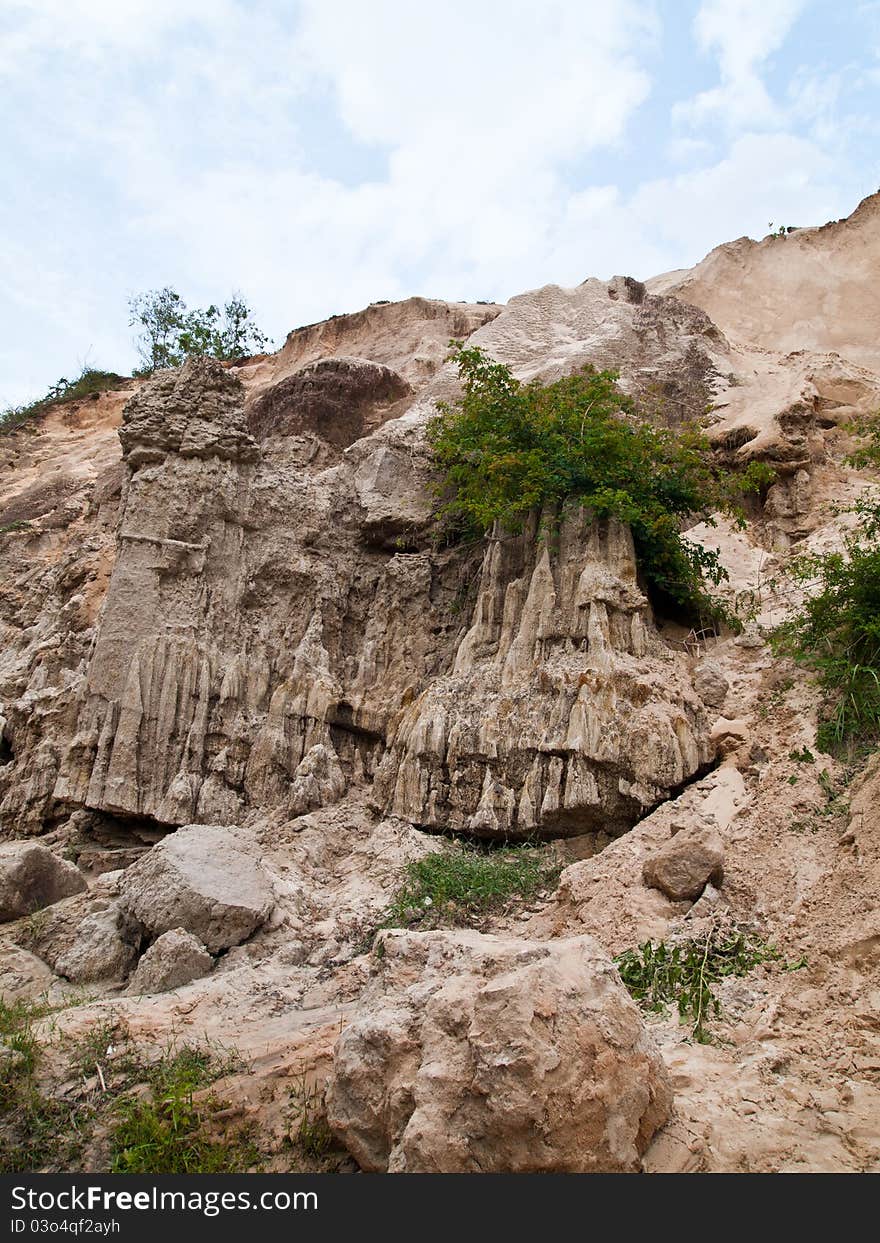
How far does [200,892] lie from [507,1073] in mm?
4140

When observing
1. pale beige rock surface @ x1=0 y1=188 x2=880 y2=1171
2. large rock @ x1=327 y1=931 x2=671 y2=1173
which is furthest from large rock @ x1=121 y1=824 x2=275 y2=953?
large rock @ x1=327 y1=931 x2=671 y2=1173

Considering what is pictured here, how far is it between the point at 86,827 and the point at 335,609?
4.03 metres

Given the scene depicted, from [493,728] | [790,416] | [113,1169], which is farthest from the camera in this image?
[790,416]

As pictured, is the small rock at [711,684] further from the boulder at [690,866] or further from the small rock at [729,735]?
the boulder at [690,866]

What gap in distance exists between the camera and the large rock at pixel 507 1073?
11.5 feet

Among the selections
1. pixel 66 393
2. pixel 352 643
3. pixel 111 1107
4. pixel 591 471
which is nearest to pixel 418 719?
pixel 352 643

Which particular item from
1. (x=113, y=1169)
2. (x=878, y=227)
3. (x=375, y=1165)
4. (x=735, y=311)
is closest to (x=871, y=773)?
(x=375, y=1165)

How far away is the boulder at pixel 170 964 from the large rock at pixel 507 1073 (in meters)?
2.66

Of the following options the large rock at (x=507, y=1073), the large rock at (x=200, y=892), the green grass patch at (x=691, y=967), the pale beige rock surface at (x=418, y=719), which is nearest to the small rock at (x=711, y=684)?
the pale beige rock surface at (x=418, y=719)

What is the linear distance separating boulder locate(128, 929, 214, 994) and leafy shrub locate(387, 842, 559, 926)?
1.59 meters

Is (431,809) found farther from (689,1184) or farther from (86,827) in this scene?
(689,1184)

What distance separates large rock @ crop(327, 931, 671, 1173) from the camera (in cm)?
350

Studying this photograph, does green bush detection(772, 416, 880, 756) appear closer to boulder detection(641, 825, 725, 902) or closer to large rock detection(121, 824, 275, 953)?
boulder detection(641, 825, 725, 902)

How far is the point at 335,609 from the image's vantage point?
11930mm
